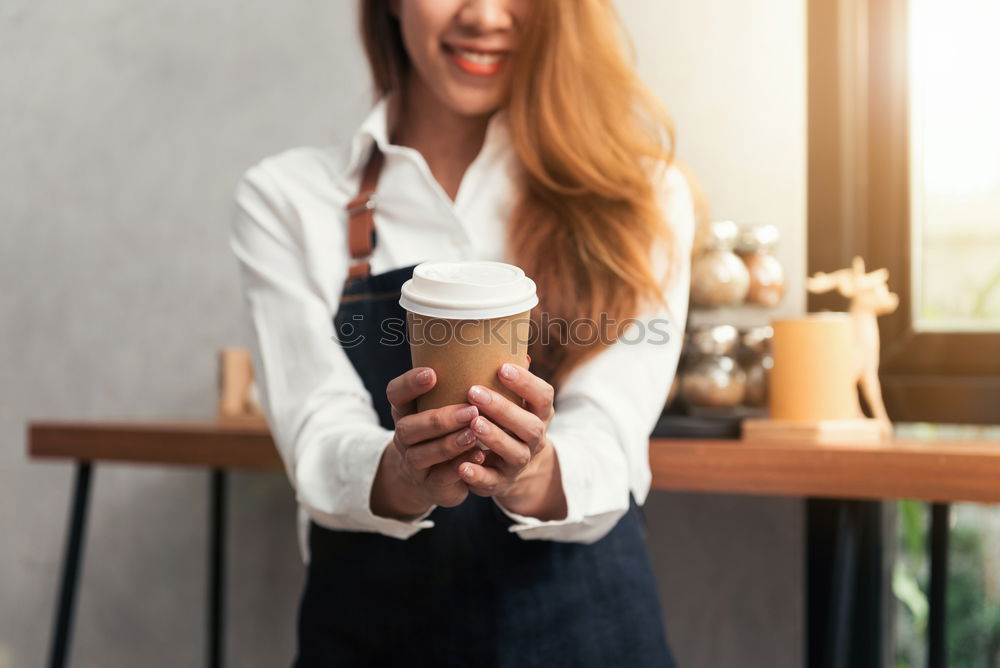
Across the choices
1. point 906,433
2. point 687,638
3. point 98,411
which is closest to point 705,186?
point 906,433

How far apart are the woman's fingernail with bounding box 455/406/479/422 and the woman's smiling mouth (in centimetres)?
18

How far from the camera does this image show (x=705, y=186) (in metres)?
0.98

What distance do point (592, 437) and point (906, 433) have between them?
61cm

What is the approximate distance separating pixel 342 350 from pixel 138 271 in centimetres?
83

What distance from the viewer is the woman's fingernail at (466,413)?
0.28 m

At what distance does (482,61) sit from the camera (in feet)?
1.32

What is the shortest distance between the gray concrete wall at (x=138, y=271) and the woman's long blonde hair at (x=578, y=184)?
2.43 ft

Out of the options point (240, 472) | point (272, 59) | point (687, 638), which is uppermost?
point (272, 59)

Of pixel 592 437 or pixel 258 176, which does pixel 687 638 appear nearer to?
pixel 592 437

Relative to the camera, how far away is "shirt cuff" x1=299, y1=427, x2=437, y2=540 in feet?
1.56

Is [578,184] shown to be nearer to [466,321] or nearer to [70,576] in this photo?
[466,321]

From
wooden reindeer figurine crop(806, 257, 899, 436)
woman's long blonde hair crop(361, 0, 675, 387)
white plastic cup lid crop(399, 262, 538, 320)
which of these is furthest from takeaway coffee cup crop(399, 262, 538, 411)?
wooden reindeer figurine crop(806, 257, 899, 436)

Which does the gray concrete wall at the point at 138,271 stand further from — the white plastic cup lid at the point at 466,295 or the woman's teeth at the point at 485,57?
the white plastic cup lid at the point at 466,295

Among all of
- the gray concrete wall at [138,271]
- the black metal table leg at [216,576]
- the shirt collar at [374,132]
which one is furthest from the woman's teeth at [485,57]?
the black metal table leg at [216,576]
